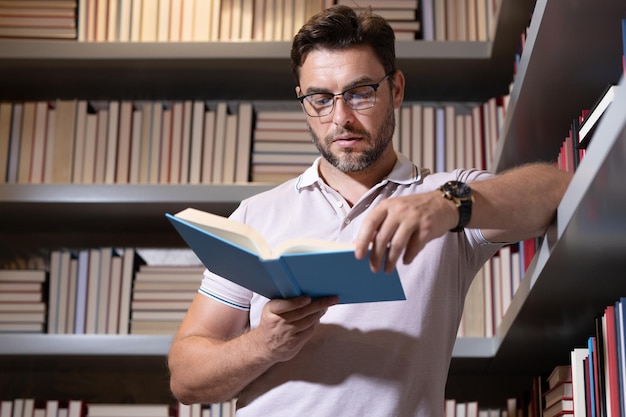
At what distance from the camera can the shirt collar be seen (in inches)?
64.6

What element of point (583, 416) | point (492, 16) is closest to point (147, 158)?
point (492, 16)

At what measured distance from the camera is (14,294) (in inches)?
98.3

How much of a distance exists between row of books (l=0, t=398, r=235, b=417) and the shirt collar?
3.06 ft

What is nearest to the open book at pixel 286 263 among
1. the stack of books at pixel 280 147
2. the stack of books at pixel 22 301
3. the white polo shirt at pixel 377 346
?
the white polo shirt at pixel 377 346

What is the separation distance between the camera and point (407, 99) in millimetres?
2791

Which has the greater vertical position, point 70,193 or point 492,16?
point 492,16

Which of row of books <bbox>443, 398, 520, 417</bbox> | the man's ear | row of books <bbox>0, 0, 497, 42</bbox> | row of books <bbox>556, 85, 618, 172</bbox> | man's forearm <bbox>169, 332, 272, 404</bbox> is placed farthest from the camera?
row of books <bbox>0, 0, 497, 42</bbox>

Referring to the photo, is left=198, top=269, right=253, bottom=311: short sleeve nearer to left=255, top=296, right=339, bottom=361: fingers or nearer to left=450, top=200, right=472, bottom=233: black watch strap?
left=255, top=296, right=339, bottom=361: fingers

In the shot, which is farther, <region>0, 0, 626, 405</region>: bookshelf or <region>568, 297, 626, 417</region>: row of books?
<region>0, 0, 626, 405</region>: bookshelf

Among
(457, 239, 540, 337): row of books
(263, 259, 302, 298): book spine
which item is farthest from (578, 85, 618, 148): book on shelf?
(457, 239, 540, 337): row of books

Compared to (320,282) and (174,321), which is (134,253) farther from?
(320,282)

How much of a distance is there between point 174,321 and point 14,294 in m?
0.46

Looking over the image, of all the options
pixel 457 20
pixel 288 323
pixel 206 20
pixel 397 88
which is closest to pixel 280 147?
pixel 206 20

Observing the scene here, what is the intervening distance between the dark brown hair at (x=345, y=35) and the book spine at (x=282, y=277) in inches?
24.3
